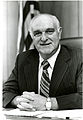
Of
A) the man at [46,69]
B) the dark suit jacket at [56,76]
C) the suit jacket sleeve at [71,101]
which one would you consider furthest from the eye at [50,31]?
the suit jacket sleeve at [71,101]

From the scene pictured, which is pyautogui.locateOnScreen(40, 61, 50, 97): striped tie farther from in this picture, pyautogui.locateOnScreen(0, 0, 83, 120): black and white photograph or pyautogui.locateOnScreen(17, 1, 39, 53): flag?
pyautogui.locateOnScreen(17, 1, 39, 53): flag

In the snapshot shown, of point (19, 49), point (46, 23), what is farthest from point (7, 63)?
point (46, 23)

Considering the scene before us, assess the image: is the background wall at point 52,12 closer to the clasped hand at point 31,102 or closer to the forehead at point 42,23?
the forehead at point 42,23

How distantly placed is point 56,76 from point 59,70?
0.05 m

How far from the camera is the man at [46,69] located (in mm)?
1312

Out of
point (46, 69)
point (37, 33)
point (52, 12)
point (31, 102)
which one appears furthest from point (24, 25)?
point (31, 102)

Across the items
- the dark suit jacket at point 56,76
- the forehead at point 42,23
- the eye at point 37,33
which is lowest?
the dark suit jacket at point 56,76

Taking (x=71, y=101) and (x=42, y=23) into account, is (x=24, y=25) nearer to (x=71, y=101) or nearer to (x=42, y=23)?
(x=42, y=23)

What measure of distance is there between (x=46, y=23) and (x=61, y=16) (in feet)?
3.86

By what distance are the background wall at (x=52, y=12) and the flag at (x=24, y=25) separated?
0.06m

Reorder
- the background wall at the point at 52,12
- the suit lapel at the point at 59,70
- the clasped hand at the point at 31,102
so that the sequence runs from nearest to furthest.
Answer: the clasped hand at the point at 31,102 < the suit lapel at the point at 59,70 < the background wall at the point at 52,12

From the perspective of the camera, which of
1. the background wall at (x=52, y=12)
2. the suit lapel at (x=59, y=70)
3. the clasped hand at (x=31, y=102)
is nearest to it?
the clasped hand at (x=31, y=102)

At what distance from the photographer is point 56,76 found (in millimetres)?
1323

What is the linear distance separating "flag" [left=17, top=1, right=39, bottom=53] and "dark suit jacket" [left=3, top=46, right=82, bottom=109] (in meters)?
0.70
